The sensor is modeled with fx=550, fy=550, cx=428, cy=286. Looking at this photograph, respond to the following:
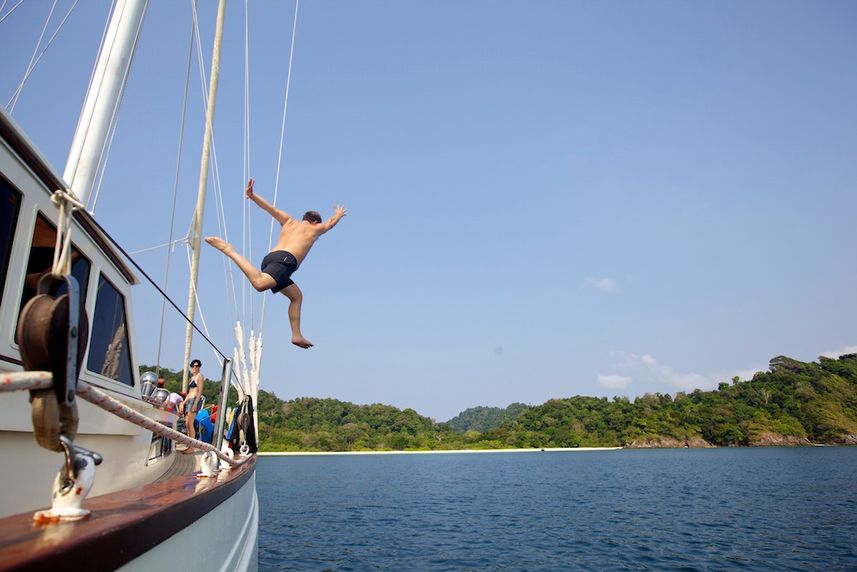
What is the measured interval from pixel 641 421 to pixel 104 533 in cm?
14559

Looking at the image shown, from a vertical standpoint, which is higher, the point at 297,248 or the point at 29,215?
the point at 297,248

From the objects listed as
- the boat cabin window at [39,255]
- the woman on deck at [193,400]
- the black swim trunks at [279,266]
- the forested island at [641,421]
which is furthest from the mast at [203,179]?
the forested island at [641,421]

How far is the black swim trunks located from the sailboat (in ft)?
3.89

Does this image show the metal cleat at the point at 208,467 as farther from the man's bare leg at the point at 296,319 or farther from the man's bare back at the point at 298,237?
the man's bare back at the point at 298,237

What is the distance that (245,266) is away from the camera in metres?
4.96

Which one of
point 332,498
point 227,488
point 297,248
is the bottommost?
point 332,498

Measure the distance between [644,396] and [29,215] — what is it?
164 meters

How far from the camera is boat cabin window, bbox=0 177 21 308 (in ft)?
9.72

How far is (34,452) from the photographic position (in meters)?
2.90

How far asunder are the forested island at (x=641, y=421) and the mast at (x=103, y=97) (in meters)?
112

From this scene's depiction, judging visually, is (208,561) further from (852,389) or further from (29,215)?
(852,389)

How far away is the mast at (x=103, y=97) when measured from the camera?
4.88 m

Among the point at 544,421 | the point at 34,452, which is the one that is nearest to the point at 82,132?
the point at 34,452

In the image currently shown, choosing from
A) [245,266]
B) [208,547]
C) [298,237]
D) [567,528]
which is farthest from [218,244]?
[567,528]
